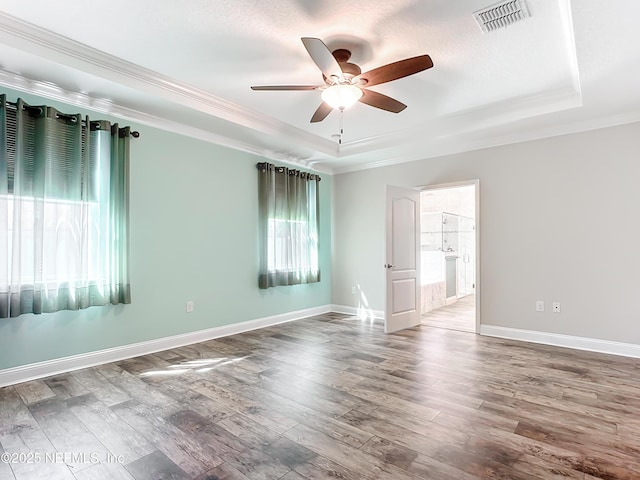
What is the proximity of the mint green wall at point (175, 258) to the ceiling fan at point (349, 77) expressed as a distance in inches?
73.3

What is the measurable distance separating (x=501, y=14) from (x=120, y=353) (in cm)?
446

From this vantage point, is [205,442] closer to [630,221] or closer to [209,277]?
[209,277]

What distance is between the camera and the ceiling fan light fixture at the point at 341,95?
9.14 feet

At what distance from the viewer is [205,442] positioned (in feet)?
6.91

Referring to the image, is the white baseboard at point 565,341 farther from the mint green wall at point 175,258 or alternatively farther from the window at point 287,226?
the mint green wall at point 175,258

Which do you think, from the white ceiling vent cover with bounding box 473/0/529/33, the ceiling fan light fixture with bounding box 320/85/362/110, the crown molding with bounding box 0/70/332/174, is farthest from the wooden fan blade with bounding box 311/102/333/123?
the crown molding with bounding box 0/70/332/174

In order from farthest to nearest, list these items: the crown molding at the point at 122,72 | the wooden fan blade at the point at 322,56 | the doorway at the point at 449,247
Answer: the doorway at the point at 449,247
the crown molding at the point at 122,72
the wooden fan blade at the point at 322,56

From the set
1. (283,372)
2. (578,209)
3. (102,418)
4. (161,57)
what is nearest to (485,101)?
(578,209)

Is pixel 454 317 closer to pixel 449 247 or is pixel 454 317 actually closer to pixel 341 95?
pixel 449 247

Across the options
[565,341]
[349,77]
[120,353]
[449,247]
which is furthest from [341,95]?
[449,247]

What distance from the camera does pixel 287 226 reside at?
5.38 meters

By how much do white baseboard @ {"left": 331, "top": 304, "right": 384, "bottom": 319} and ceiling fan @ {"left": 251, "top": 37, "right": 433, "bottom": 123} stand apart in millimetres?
3563

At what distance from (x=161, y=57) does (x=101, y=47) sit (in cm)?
44

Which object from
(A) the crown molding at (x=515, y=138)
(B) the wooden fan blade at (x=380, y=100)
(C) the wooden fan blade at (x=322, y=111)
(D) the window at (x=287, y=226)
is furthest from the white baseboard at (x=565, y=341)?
(C) the wooden fan blade at (x=322, y=111)
